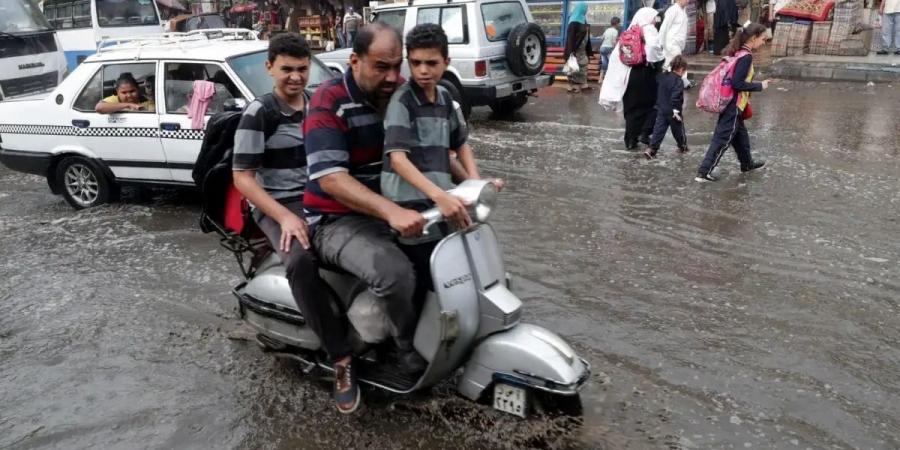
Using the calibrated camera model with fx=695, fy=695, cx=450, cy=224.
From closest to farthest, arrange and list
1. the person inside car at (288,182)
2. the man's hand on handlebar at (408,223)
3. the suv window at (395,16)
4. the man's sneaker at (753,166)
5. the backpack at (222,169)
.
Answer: the man's hand on handlebar at (408,223)
the person inside car at (288,182)
the backpack at (222,169)
the man's sneaker at (753,166)
the suv window at (395,16)

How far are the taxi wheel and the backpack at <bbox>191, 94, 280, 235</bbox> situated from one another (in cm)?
386

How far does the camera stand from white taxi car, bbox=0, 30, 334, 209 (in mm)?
6516

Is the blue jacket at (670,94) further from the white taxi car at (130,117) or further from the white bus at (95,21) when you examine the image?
the white bus at (95,21)

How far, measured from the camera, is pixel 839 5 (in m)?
13.3

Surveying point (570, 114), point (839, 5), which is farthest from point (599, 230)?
point (839, 5)

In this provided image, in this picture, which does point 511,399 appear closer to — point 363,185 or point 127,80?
point 363,185

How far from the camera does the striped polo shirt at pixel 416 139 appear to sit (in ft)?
9.40

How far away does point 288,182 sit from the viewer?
3.64 metres

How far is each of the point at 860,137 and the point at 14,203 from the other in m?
9.99

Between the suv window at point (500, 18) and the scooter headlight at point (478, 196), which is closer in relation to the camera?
the scooter headlight at point (478, 196)

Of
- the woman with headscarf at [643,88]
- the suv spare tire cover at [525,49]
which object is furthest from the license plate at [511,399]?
the suv spare tire cover at [525,49]

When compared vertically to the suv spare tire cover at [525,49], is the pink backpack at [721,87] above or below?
below

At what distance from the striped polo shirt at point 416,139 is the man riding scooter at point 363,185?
0.11m

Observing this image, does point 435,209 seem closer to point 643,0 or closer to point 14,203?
point 14,203
